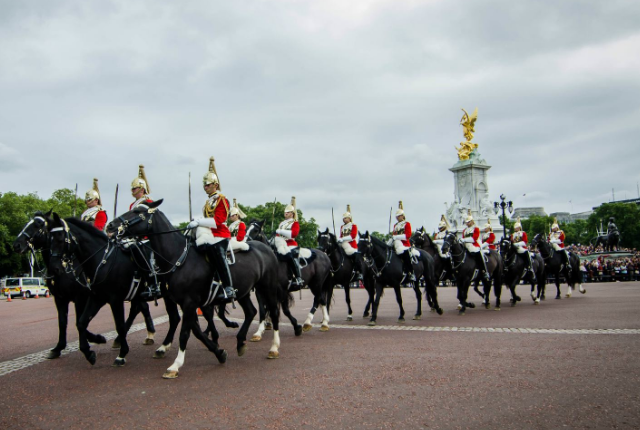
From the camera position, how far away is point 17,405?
254 inches

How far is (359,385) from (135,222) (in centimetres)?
413

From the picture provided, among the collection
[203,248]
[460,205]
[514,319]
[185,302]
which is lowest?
[514,319]

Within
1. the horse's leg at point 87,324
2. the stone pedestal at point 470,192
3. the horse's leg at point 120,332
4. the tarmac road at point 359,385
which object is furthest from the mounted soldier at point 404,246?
the stone pedestal at point 470,192

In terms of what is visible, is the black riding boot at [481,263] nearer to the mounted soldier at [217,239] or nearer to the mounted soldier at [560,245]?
the mounted soldier at [560,245]

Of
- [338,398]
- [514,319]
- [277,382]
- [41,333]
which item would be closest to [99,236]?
[277,382]

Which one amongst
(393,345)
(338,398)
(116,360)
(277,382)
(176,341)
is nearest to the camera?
(338,398)

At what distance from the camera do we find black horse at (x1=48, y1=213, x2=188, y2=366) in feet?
29.1

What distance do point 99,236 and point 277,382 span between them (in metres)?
4.28

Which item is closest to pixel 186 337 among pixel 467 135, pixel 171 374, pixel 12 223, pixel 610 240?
pixel 171 374

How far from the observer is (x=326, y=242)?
14477 millimetres

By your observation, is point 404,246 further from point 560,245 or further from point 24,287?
point 24,287

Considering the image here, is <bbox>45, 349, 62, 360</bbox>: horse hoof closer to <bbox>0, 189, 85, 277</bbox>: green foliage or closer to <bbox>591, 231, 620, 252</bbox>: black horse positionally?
<bbox>0, 189, 85, 277</bbox>: green foliage

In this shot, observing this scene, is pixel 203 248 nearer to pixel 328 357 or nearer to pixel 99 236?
pixel 99 236

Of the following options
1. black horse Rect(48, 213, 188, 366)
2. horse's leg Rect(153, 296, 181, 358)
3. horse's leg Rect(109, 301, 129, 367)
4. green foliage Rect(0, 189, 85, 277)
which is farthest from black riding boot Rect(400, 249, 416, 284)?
green foliage Rect(0, 189, 85, 277)
